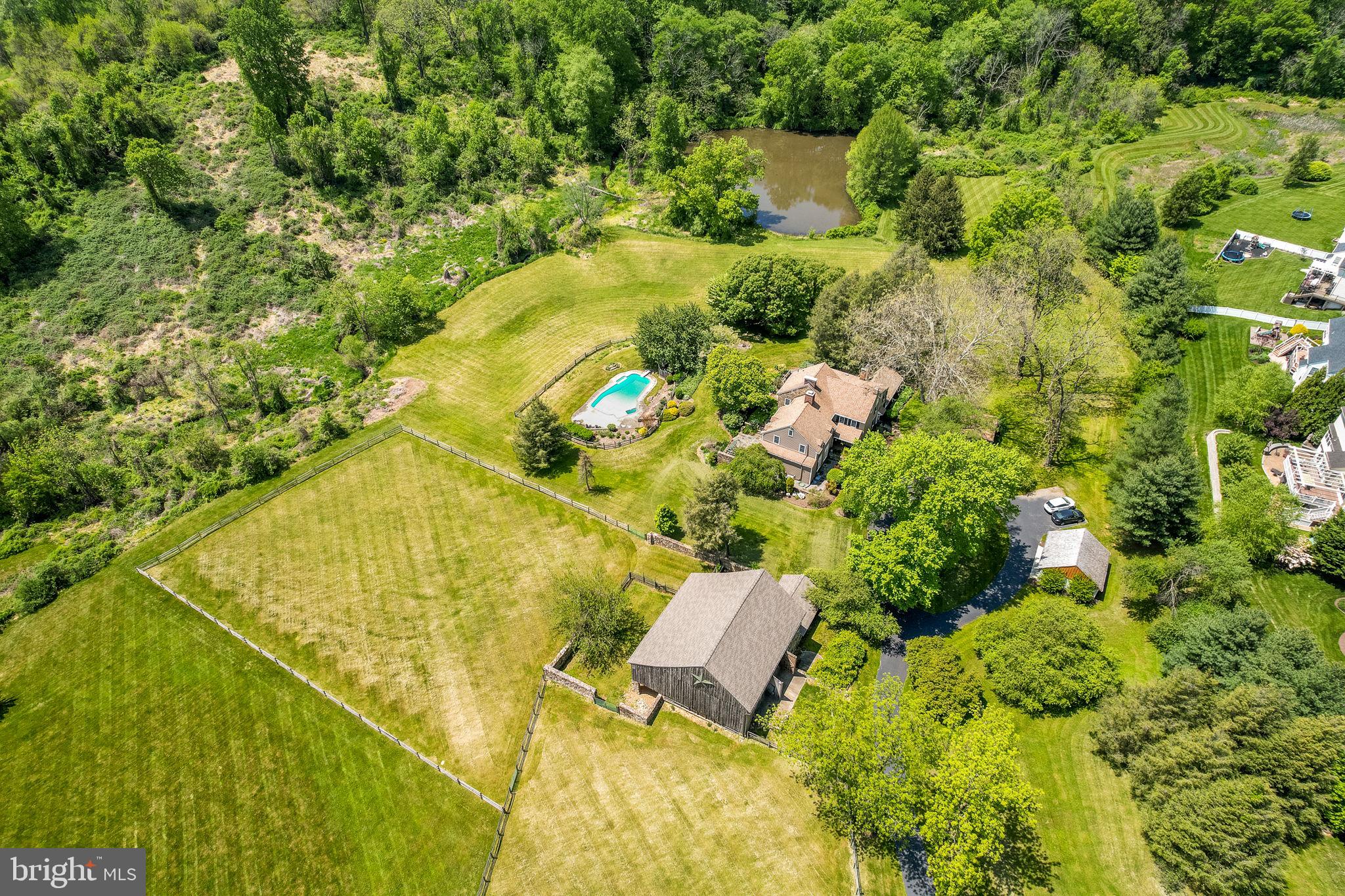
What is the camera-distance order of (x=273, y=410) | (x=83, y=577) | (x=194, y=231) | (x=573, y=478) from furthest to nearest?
(x=194, y=231) → (x=273, y=410) → (x=573, y=478) → (x=83, y=577)

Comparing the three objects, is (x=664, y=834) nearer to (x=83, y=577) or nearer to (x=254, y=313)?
(x=83, y=577)

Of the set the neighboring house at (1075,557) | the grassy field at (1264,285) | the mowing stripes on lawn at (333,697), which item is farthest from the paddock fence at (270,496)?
the grassy field at (1264,285)

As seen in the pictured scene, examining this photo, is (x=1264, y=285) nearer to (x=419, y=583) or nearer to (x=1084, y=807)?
(x=1084, y=807)

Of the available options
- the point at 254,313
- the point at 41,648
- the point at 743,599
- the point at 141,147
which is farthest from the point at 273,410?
the point at 743,599

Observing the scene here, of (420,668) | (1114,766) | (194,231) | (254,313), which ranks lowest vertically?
(1114,766)

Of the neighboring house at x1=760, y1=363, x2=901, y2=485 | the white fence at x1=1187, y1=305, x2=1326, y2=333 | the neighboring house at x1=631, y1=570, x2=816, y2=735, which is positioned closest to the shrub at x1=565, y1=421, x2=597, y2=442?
the neighboring house at x1=760, y1=363, x2=901, y2=485

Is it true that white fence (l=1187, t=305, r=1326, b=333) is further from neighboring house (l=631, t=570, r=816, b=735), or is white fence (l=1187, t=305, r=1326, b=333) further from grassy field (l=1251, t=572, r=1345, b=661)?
neighboring house (l=631, t=570, r=816, b=735)

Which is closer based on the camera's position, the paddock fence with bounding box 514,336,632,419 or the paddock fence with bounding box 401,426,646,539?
the paddock fence with bounding box 401,426,646,539
